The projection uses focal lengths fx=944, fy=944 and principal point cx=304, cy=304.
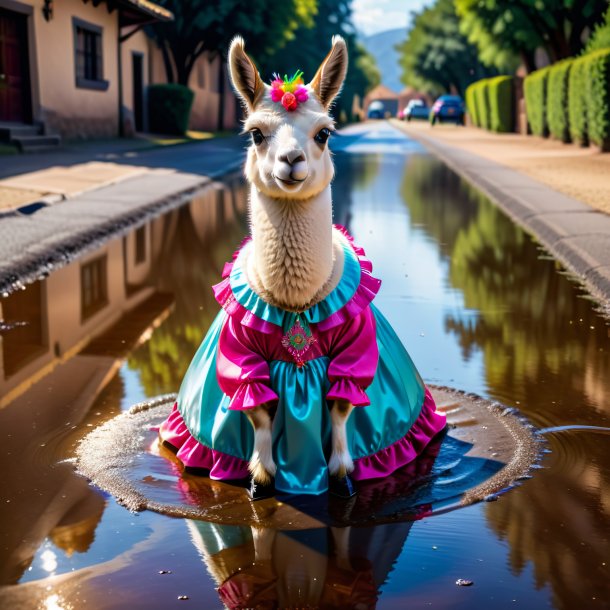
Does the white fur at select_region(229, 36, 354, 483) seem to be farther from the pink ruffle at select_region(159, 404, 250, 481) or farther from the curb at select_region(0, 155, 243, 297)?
the curb at select_region(0, 155, 243, 297)

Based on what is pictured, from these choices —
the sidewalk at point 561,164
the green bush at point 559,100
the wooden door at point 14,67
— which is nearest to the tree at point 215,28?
the sidewalk at point 561,164

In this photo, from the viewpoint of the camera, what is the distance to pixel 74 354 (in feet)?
20.1

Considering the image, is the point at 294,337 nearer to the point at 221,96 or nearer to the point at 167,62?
the point at 167,62

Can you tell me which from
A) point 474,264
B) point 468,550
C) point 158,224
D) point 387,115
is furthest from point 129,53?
point 387,115

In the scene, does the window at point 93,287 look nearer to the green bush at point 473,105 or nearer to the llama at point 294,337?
the llama at point 294,337

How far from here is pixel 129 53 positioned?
109ft

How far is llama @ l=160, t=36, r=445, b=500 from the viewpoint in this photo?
12.3 ft

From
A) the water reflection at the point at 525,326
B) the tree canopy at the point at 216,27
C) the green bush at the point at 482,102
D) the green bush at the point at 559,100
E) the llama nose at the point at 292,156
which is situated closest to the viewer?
the llama nose at the point at 292,156

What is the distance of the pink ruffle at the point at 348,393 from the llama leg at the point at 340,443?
2.8 inches

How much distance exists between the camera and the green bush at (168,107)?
35.4m

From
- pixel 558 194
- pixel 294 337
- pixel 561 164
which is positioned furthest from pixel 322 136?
pixel 561 164

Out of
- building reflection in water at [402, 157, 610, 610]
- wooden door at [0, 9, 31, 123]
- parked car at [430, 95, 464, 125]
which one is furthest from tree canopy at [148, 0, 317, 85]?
building reflection in water at [402, 157, 610, 610]

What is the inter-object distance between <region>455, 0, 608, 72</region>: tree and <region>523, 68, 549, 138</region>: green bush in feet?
4.47

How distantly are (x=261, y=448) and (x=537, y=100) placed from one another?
35106 millimetres
